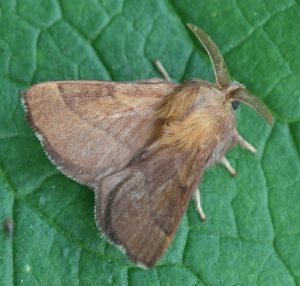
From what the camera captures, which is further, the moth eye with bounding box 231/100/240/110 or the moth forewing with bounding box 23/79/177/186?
the moth eye with bounding box 231/100/240/110

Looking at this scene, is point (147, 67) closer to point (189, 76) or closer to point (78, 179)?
point (189, 76)

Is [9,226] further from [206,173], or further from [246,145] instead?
[246,145]

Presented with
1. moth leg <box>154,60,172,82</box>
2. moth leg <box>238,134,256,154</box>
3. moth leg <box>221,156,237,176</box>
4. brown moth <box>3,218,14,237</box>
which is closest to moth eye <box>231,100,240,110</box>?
moth leg <box>238,134,256,154</box>

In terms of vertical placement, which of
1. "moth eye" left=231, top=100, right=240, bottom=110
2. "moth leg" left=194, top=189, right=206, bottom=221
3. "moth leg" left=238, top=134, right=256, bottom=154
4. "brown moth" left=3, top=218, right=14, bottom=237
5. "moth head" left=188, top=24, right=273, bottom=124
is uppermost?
Result: "moth head" left=188, top=24, right=273, bottom=124

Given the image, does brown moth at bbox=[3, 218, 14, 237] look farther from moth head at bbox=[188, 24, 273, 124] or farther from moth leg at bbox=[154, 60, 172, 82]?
moth head at bbox=[188, 24, 273, 124]

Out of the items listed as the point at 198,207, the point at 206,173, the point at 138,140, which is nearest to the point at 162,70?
the point at 138,140

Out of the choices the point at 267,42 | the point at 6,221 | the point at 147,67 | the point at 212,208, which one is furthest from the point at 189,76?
the point at 6,221
